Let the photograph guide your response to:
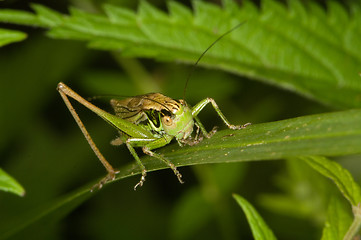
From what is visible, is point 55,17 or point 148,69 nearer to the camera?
point 55,17

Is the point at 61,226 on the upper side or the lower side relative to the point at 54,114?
lower

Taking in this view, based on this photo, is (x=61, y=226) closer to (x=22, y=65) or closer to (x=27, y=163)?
(x=27, y=163)

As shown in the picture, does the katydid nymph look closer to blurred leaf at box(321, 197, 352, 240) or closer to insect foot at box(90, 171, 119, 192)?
insect foot at box(90, 171, 119, 192)

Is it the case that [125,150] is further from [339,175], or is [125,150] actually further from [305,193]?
[339,175]

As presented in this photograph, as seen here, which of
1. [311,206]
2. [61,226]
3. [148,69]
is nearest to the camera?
[311,206]

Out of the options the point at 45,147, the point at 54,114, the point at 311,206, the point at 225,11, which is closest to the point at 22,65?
the point at 54,114
